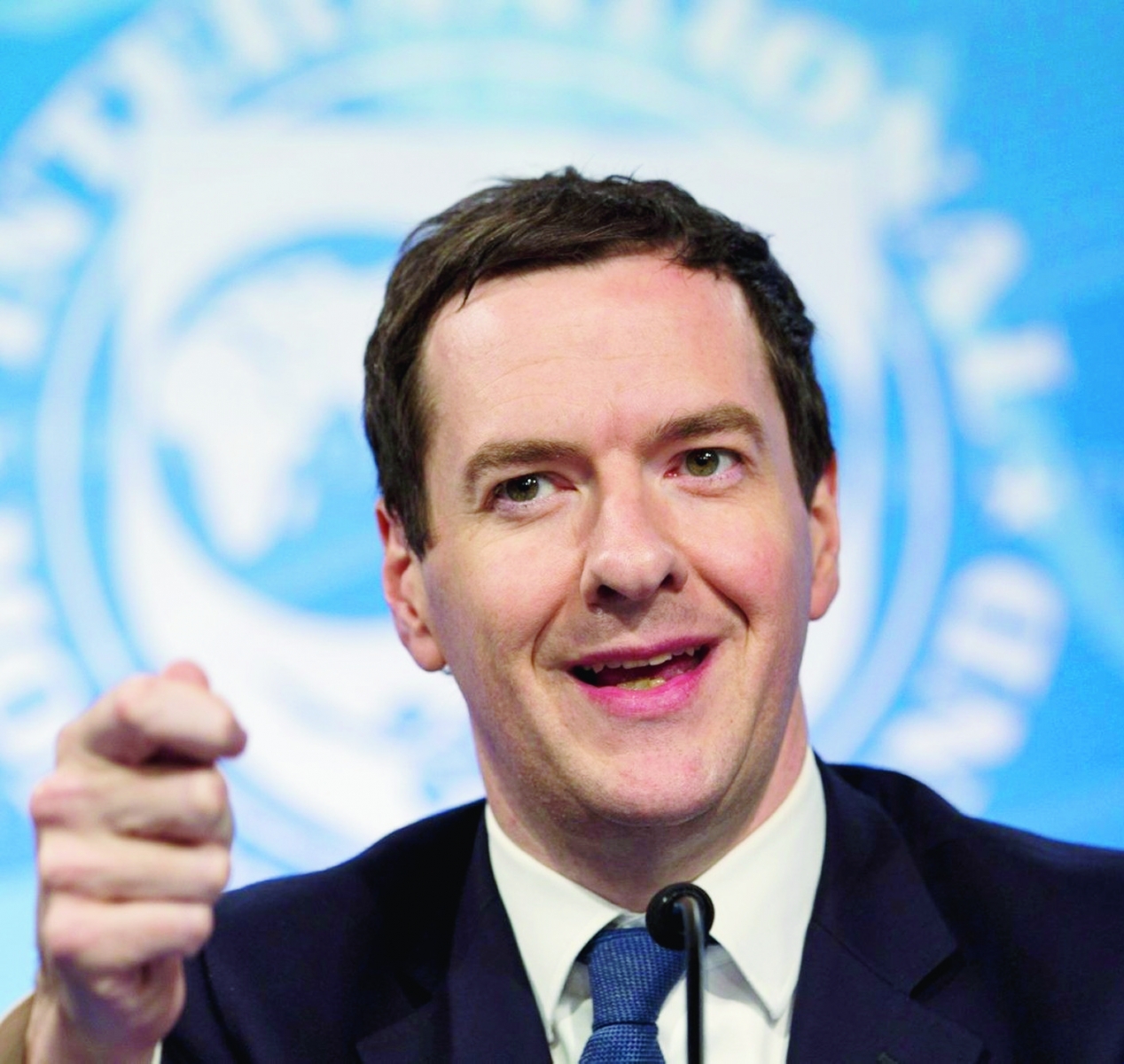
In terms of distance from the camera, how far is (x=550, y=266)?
2.09 meters

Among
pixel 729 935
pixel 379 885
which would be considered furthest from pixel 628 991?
pixel 379 885

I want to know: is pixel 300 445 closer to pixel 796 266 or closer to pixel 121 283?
pixel 121 283

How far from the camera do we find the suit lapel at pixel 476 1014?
1940 mm

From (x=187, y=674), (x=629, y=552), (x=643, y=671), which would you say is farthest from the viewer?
(x=643, y=671)

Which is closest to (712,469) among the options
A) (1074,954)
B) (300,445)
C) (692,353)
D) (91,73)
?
(692,353)

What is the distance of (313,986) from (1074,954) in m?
0.99

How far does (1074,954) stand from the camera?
77.8 inches

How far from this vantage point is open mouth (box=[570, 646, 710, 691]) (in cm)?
192

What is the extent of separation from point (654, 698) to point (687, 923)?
449 mm

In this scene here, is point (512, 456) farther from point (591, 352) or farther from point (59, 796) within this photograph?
point (59, 796)

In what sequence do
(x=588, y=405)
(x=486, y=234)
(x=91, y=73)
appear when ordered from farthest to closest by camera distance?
(x=91, y=73)
(x=486, y=234)
(x=588, y=405)

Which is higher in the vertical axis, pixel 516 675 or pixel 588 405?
pixel 588 405

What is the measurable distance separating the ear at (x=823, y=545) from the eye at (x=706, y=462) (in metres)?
0.25

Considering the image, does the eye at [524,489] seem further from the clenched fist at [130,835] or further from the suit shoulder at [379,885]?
the clenched fist at [130,835]
